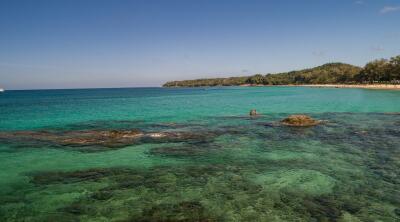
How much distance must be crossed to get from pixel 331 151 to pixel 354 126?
14.3m

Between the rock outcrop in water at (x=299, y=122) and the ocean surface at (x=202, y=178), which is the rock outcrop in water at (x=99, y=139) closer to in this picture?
the ocean surface at (x=202, y=178)

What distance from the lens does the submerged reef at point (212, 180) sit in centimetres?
1231

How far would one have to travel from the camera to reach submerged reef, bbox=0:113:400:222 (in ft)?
40.4

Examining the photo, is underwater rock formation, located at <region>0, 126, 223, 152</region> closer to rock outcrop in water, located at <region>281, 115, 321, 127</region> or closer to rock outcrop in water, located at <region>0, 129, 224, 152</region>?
rock outcrop in water, located at <region>0, 129, 224, 152</region>

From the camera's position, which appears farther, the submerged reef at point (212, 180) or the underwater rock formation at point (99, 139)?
the underwater rock formation at point (99, 139)

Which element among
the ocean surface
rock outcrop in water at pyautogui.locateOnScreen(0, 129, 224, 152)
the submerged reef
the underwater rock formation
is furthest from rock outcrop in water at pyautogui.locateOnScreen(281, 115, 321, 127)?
rock outcrop in water at pyautogui.locateOnScreen(0, 129, 224, 152)

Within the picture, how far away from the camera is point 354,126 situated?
34750mm

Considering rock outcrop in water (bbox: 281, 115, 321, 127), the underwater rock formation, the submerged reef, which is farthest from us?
rock outcrop in water (bbox: 281, 115, 321, 127)

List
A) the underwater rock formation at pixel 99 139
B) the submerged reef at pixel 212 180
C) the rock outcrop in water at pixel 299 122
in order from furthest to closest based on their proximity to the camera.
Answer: the rock outcrop in water at pixel 299 122 → the underwater rock formation at pixel 99 139 → the submerged reef at pixel 212 180

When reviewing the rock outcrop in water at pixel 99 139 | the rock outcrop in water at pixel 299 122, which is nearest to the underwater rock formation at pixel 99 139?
the rock outcrop in water at pixel 99 139

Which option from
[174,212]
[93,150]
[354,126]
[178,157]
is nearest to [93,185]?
[174,212]

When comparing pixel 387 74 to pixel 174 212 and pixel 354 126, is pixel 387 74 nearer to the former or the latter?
pixel 354 126

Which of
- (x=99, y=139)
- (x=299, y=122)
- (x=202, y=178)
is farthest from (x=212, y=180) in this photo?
(x=299, y=122)

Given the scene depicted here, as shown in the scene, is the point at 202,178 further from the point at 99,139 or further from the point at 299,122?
the point at 299,122
